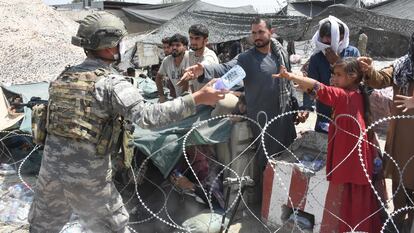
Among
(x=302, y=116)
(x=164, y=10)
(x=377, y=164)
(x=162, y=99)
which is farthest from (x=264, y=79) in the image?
(x=164, y=10)

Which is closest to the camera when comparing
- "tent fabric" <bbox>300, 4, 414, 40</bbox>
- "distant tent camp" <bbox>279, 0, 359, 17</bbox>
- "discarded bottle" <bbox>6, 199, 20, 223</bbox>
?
"discarded bottle" <bbox>6, 199, 20, 223</bbox>

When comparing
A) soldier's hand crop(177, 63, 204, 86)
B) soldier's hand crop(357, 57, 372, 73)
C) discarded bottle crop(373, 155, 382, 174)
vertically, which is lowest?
discarded bottle crop(373, 155, 382, 174)

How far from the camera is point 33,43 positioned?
17938 millimetres

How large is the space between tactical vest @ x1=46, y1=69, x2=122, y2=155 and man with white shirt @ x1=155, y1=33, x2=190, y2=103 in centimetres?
224

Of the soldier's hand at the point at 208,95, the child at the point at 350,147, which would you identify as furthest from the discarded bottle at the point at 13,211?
the child at the point at 350,147

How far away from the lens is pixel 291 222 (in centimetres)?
363

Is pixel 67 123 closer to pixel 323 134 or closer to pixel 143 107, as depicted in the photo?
pixel 143 107

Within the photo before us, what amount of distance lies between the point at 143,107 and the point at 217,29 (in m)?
11.4

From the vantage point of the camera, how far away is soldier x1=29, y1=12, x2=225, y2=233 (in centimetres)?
253

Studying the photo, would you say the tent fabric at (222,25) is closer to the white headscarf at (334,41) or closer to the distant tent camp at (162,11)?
the distant tent camp at (162,11)

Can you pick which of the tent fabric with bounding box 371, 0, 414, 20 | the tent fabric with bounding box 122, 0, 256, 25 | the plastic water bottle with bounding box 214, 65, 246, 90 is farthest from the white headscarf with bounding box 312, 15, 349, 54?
the tent fabric with bounding box 122, 0, 256, 25

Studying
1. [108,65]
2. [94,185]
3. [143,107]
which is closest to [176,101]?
[143,107]

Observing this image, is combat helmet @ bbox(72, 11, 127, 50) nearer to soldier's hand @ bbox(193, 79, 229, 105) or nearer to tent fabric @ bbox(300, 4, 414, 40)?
soldier's hand @ bbox(193, 79, 229, 105)

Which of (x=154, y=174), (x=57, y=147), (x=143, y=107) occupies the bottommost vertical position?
(x=154, y=174)
